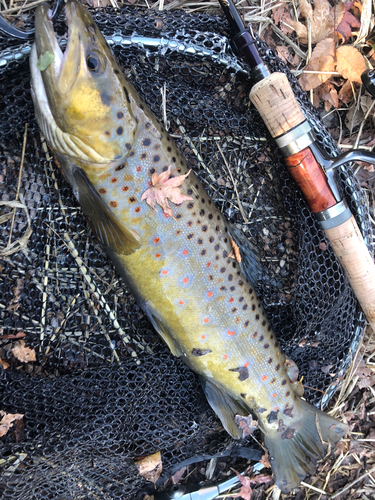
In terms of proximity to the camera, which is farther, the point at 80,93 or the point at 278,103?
the point at 278,103

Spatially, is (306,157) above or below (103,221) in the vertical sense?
below

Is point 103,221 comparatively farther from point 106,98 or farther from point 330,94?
point 330,94

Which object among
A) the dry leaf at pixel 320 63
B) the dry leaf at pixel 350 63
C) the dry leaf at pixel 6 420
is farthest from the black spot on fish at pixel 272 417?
the dry leaf at pixel 350 63

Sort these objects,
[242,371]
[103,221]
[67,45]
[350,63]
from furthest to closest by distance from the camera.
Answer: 1. [350,63]
2. [242,371]
3. [103,221]
4. [67,45]

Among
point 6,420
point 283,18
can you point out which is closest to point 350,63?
point 283,18

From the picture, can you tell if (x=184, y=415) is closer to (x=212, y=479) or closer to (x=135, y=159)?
(x=212, y=479)

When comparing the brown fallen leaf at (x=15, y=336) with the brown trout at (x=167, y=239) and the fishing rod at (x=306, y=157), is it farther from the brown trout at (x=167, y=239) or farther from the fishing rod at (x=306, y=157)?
the fishing rod at (x=306, y=157)
